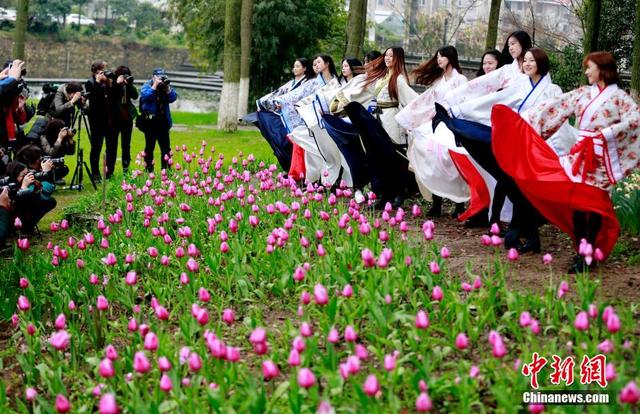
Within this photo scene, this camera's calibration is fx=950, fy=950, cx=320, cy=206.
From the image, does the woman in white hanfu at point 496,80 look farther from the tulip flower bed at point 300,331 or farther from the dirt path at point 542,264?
the tulip flower bed at point 300,331

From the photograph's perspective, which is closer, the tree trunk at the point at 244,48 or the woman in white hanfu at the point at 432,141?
the woman in white hanfu at the point at 432,141

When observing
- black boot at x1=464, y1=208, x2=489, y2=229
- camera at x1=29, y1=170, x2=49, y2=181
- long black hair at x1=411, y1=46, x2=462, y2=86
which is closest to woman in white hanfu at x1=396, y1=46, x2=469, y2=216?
long black hair at x1=411, y1=46, x2=462, y2=86

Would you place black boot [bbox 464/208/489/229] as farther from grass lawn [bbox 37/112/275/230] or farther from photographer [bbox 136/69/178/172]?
photographer [bbox 136/69/178/172]

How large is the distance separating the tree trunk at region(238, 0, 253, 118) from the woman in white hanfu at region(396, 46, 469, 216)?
11.9 meters

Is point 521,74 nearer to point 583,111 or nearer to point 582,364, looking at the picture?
point 583,111

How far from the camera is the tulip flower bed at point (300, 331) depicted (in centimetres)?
448

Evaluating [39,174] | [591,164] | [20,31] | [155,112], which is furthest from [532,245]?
[20,31]

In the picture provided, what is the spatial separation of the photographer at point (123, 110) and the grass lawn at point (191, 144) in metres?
0.26

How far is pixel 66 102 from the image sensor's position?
12242 mm

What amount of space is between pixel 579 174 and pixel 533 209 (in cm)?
92

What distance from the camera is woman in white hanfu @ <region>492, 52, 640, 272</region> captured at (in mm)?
6574

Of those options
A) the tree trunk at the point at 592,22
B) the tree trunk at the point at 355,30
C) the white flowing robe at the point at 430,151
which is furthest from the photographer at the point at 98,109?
the tree trunk at the point at 592,22

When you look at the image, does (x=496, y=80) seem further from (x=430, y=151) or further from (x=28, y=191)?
(x=28, y=191)

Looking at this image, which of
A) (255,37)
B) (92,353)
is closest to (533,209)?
(92,353)
